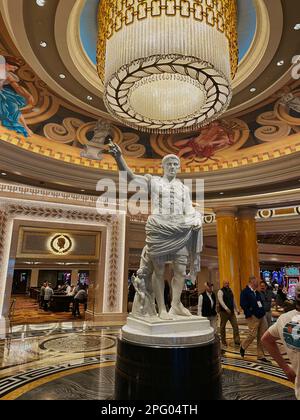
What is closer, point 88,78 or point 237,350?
point 237,350

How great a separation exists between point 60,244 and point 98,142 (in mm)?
3434

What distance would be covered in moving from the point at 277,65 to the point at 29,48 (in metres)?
4.49

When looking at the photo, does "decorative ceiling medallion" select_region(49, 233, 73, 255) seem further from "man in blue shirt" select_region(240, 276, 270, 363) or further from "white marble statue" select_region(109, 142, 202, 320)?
"white marble statue" select_region(109, 142, 202, 320)

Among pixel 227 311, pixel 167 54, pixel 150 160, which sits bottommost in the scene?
pixel 227 311

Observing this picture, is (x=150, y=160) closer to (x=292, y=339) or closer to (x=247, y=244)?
(x=247, y=244)

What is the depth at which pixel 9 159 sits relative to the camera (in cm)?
703

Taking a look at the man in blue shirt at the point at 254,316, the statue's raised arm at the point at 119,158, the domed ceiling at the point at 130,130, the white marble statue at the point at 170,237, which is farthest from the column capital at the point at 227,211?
the statue's raised arm at the point at 119,158

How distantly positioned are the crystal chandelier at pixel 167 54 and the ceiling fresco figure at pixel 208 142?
4196 mm

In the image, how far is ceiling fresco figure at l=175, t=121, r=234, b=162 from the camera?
26.5 ft

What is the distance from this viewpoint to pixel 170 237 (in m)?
3.21

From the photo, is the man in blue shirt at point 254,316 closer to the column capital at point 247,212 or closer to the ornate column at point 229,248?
the ornate column at point 229,248

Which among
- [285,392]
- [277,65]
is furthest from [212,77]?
[285,392]

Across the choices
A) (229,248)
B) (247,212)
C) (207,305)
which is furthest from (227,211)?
(207,305)

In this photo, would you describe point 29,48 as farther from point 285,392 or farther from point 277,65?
point 285,392
